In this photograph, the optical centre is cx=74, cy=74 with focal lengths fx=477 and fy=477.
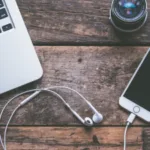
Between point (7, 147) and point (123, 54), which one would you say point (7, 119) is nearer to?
point (7, 147)

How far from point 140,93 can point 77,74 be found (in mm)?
136

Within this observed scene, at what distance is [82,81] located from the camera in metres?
0.99

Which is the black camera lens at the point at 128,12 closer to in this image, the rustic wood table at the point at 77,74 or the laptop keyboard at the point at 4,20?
the rustic wood table at the point at 77,74

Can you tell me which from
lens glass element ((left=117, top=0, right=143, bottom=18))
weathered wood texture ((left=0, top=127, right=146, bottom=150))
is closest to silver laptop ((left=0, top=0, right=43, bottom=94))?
weathered wood texture ((left=0, top=127, right=146, bottom=150))

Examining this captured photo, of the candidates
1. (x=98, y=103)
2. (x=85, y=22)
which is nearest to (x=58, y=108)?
(x=98, y=103)

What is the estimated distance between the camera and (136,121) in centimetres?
97

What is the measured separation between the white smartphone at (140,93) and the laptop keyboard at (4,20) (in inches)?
10.7

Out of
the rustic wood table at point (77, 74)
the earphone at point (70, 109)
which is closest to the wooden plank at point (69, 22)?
the rustic wood table at point (77, 74)

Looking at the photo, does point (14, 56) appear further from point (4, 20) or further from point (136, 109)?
point (136, 109)

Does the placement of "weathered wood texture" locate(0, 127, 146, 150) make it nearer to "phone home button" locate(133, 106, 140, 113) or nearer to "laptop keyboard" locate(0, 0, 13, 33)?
"phone home button" locate(133, 106, 140, 113)

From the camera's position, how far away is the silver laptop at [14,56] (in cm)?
97

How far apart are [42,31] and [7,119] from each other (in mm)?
198

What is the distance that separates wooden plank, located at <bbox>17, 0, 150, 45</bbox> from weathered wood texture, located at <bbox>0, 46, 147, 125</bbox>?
0.02m

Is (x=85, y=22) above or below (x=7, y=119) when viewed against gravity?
above
